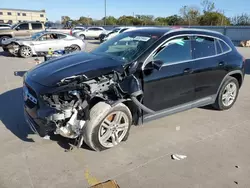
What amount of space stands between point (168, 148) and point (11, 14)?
318 feet

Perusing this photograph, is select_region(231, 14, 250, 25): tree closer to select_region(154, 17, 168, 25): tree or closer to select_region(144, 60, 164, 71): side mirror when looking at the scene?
select_region(154, 17, 168, 25): tree

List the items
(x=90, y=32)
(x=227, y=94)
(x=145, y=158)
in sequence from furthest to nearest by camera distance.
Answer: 1. (x=90, y=32)
2. (x=227, y=94)
3. (x=145, y=158)

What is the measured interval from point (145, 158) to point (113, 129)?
0.64 meters

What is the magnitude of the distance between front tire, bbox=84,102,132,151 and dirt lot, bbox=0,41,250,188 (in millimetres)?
156

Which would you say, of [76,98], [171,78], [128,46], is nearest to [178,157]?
[171,78]

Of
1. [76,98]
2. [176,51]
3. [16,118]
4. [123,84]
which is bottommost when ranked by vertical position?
[16,118]

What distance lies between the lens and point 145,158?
333cm

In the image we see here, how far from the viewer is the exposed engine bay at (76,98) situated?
3006 mm

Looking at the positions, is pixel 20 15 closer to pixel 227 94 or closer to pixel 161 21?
pixel 161 21

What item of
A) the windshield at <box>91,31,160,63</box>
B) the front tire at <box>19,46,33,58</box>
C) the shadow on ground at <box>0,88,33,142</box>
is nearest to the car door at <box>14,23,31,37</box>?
the front tire at <box>19,46,33,58</box>

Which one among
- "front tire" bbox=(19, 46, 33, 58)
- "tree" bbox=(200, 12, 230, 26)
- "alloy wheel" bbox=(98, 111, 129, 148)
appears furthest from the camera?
"tree" bbox=(200, 12, 230, 26)

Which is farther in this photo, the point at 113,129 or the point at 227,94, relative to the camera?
the point at 227,94

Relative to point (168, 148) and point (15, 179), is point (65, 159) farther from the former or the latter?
point (168, 148)

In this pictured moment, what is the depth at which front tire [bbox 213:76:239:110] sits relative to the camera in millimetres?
4852
